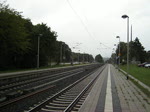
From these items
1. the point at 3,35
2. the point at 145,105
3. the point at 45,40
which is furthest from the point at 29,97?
the point at 45,40

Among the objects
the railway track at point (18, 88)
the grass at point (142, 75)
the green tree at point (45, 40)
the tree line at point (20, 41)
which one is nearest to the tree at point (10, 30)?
the tree line at point (20, 41)

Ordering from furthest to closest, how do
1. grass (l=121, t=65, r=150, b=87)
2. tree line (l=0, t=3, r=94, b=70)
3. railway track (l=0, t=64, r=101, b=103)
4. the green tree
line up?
the green tree < tree line (l=0, t=3, r=94, b=70) < grass (l=121, t=65, r=150, b=87) < railway track (l=0, t=64, r=101, b=103)

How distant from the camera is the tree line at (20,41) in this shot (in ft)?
108

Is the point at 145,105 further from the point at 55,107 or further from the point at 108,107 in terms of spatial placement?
the point at 55,107

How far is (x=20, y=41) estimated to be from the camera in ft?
119

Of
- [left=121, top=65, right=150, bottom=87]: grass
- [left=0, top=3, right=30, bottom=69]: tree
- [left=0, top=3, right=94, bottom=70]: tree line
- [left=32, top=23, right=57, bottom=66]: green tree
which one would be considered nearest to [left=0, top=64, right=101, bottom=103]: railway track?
[left=121, top=65, right=150, bottom=87]: grass

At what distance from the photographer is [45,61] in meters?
57.2

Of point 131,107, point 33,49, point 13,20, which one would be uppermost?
point 13,20

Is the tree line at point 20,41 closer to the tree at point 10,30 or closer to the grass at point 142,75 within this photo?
the tree at point 10,30

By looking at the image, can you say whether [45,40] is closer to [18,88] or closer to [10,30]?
[10,30]

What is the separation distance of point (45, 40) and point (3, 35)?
80.3 ft

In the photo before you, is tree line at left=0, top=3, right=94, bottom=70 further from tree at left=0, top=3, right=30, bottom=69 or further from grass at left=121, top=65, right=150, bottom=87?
grass at left=121, top=65, right=150, bottom=87

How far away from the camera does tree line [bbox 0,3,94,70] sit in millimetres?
33000

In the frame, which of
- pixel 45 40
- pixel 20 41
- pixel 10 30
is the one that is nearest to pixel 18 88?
pixel 10 30
